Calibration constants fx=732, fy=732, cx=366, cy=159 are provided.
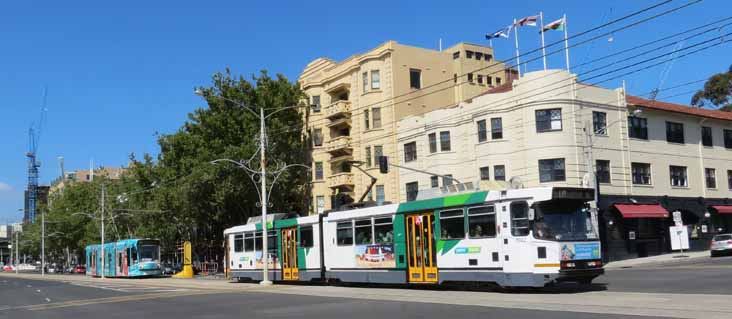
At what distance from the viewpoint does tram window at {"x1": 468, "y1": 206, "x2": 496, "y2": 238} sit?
1958 centimetres

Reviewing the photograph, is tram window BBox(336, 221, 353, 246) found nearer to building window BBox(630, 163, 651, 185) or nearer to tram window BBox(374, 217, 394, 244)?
tram window BBox(374, 217, 394, 244)

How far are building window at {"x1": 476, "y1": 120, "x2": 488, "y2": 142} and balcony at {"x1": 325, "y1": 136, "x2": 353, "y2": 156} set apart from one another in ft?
41.1

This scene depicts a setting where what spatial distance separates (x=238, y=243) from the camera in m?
34.1

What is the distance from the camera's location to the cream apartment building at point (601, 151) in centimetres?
4172

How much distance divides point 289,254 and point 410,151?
21023 millimetres

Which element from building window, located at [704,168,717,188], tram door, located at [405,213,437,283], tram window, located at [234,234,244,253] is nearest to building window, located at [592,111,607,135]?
building window, located at [704,168,717,188]

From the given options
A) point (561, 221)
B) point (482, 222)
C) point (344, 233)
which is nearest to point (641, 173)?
point (344, 233)

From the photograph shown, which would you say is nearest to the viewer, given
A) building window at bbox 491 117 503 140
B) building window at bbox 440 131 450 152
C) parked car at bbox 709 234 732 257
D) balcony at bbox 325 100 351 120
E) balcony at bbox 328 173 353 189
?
parked car at bbox 709 234 732 257

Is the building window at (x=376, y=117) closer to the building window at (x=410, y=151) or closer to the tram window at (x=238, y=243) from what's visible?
the building window at (x=410, y=151)

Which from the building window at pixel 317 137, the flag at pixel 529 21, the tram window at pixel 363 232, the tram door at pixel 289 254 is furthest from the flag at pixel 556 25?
the tram window at pixel 363 232

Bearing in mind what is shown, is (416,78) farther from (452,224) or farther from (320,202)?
(452,224)

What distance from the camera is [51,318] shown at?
18.0 metres

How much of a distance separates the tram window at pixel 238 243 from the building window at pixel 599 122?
71.4ft

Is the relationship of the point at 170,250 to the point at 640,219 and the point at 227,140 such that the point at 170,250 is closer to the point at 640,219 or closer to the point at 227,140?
the point at 227,140
